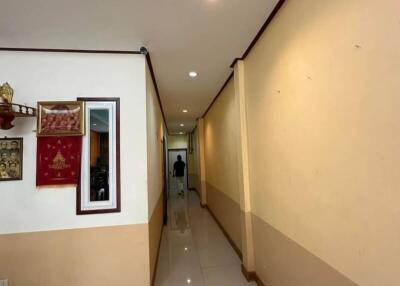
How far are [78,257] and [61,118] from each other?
4.84 ft

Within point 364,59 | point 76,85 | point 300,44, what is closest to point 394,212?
point 364,59

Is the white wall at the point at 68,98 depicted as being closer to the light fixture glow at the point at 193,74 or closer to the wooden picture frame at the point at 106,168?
the wooden picture frame at the point at 106,168

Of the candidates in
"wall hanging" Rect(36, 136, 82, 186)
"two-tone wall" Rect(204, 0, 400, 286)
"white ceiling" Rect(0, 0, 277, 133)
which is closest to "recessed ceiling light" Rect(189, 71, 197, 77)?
"white ceiling" Rect(0, 0, 277, 133)

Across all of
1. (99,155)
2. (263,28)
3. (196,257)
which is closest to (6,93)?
(99,155)

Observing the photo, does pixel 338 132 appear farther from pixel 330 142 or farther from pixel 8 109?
pixel 8 109

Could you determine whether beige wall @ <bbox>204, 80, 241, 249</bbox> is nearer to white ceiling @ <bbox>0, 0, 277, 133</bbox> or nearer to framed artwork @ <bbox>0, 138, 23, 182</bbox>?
white ceiling @ <bbox>0, 0, 277, 133</bbox>

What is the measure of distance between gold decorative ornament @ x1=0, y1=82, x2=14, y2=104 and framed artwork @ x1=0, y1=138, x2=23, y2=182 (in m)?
0.43

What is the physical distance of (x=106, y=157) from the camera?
2.39 metres

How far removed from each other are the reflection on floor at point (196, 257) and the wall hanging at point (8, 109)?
244 centimetres

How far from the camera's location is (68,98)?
7.80 feet

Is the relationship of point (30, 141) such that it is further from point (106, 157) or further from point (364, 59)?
point (364, 59)

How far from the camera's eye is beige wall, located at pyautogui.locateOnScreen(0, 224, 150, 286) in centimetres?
219

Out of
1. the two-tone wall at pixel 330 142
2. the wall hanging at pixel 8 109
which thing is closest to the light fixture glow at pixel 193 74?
the two-tone wall at pixel 330 142

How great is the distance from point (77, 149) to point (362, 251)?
2.53 meters
